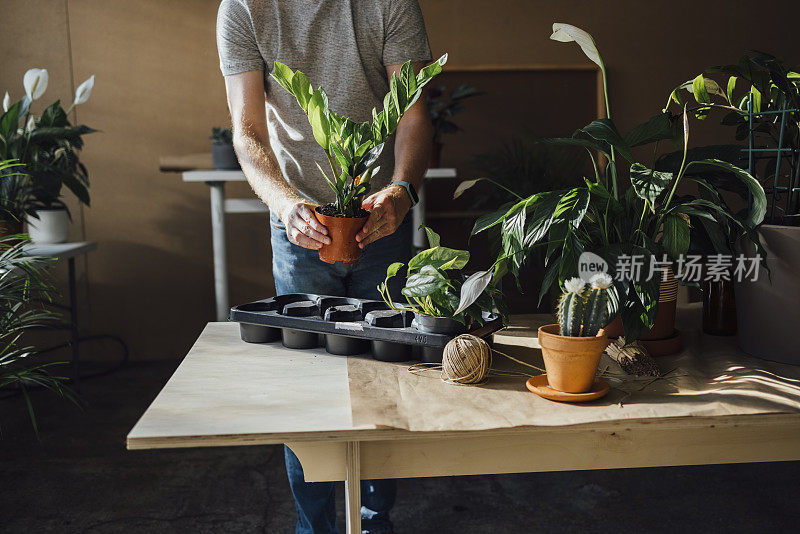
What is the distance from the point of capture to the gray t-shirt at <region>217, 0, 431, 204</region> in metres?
1.75

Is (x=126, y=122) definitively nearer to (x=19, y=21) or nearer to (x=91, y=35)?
(x=91, y=35)

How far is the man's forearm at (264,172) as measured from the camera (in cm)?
155

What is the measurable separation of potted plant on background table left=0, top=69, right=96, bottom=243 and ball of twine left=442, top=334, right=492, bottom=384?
2.19m

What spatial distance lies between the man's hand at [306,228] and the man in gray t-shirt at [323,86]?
33cm

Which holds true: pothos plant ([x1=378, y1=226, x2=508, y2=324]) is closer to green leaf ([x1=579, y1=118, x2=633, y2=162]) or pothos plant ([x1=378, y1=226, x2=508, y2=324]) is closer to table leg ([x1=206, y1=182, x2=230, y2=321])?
green leaf ([x1=579, y1=118, x2=633, y2=162])

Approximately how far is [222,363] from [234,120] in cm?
74

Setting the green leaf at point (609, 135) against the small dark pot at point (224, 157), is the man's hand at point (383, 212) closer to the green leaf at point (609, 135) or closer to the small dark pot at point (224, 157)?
the green leaf at point (609, 135)

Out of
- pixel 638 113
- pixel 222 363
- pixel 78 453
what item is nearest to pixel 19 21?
pixel 78 453

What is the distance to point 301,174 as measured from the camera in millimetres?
1815

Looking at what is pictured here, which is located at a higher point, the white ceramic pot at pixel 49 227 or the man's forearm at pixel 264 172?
the man's forearm at pixel 264 172

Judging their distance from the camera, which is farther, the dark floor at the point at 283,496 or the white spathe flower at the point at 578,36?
the dark floor at the point at 283,496

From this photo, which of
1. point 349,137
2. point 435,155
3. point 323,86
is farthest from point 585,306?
point 435,155

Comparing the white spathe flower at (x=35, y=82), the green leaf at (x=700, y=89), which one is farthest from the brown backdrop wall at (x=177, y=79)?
the green leaf at (x=700, y=89)

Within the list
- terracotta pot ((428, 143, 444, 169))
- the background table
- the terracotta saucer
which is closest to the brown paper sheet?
the terracotta saucer
